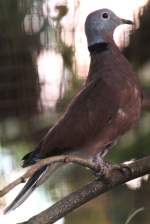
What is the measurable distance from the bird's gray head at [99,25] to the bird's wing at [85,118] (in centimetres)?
5

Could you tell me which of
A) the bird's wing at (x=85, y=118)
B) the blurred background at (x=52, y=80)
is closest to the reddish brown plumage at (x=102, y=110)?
the bird's wing at (x=85, y=118)

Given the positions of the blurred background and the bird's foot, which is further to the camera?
the blurred background

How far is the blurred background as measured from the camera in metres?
1.00

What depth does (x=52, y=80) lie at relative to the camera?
1049 millimetres

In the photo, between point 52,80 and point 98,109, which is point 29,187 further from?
point 52,80

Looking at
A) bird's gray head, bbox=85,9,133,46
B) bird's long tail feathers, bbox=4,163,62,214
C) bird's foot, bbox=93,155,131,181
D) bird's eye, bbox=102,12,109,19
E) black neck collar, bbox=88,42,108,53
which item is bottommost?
bird's long tail feathers, bbox=4,163,62,214

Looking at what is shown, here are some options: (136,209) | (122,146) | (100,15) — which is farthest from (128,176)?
(136,209)

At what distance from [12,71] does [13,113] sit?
0.07 m

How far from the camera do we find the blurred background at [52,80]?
1000 millimetres

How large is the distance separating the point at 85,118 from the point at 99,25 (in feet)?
0.36

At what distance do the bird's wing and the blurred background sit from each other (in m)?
0.22

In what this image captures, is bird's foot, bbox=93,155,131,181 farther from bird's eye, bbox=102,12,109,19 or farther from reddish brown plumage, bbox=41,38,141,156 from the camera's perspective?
bird's eye, bbox=102,12,109,19

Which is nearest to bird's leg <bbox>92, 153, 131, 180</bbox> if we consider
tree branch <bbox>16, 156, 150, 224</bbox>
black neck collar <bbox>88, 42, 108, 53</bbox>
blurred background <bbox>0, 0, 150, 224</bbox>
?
tree branch <bbox>16, 156, 150, 224</bbox>

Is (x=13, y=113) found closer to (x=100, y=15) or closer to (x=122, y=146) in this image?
(x=122, y=146)
